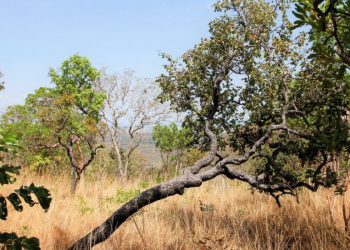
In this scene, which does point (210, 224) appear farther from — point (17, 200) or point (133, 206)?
point (17, 200)

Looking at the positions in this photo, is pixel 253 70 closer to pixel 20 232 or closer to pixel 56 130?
pixel 20 232

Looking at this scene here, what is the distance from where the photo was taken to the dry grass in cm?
495

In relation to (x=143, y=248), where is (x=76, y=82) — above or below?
above

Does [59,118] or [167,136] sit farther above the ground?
[167,136]

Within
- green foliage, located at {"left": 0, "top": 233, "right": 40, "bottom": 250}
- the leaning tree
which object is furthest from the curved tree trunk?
green foliage, located at {"left": 0, "top": 233, "right": 40, "bottom": 250}

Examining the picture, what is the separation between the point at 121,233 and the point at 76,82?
18.1 meters

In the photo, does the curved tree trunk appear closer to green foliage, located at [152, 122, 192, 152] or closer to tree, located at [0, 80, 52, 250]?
tree, located at [0, 80, 52, 250]

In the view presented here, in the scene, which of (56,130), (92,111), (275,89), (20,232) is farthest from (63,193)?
(92,111)

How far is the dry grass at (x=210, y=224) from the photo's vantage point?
16.3 feet

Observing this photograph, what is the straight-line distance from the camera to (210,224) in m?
6.73

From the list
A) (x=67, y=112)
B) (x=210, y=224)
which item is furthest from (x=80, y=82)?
(x=210, y=224)

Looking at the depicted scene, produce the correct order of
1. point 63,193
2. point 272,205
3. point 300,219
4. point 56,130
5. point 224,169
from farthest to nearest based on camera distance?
point 56,130, point 63,193, point 272,205, point 300,219, point 224,169

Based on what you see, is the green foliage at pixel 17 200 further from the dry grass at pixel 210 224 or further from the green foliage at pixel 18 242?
the dry grass at pixel 210 224

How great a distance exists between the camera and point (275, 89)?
18.7 ft
